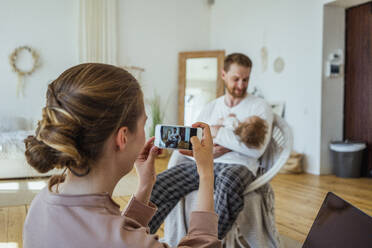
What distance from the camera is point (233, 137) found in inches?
74.4

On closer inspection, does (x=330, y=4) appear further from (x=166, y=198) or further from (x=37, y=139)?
(x=37, y=139)

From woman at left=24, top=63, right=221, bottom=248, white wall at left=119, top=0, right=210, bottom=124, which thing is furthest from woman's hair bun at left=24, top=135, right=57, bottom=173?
white wall at left=119, top=0, right=210, bottom=124

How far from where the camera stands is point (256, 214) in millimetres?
1809

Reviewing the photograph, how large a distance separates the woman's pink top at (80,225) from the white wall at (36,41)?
503 centimetres

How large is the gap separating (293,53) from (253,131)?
3.38 meters

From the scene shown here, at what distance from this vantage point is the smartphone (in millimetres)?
1068

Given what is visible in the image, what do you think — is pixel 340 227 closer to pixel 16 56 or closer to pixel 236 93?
pixel 236 93

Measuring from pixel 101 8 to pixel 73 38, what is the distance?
2.15ft

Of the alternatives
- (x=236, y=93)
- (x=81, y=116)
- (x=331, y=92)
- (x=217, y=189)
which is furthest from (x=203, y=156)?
(x=331, y=92)

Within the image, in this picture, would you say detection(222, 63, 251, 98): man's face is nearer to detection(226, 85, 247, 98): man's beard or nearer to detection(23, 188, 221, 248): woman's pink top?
detection(226, 85, 247, 98): man's beard

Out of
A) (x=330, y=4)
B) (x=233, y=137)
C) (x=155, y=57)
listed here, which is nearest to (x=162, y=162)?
(x=155, y=57)

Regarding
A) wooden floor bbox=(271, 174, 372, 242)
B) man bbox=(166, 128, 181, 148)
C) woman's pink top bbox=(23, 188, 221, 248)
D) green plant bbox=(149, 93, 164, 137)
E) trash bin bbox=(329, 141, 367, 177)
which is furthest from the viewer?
green plant bbox=(149, 93, 164, 137)

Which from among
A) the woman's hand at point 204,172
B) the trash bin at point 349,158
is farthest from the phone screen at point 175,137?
the trash bin at point 349,158

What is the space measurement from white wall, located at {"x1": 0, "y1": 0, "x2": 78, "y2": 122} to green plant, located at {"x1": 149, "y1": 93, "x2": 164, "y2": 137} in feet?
4.66
